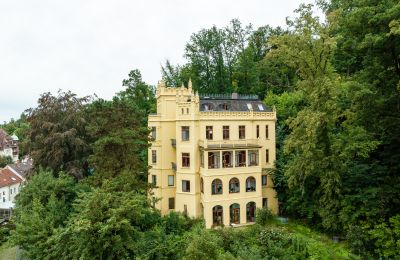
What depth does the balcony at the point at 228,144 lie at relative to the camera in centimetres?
2797

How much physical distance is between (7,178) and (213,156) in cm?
4431

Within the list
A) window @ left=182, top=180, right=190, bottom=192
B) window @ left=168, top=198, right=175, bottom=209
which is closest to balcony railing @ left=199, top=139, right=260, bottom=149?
window @ left=182, top=180, right=190, bottom=192

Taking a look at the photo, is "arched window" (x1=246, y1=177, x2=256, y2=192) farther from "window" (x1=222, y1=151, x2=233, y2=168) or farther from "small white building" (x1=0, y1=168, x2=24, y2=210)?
"small white building" (x1=0, y1=168, x2=24, y2=210)

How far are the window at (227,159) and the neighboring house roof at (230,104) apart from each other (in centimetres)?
430

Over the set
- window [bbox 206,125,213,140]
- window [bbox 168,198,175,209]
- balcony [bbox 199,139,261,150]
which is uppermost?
window [bbox 206,125,213,140]

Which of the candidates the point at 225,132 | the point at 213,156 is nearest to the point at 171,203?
the point at 213,156

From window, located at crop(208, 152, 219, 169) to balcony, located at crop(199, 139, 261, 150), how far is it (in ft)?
2.25

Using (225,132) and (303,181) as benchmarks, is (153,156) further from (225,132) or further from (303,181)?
(303,181)

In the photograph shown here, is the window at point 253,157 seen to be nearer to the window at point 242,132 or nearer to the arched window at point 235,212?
the window at point 242,132

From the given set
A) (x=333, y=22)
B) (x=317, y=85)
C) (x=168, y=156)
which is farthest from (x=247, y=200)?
Answer: (x=333, y=22)

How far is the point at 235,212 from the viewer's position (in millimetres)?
28750

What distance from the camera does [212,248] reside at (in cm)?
1606

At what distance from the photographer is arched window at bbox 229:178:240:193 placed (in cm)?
2870

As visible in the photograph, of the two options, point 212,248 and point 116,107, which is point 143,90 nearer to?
point 116,107
